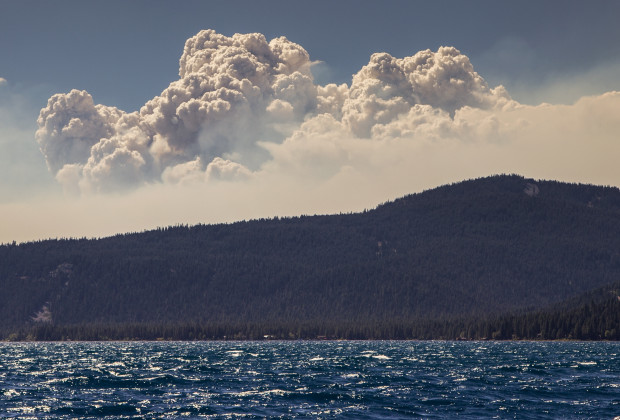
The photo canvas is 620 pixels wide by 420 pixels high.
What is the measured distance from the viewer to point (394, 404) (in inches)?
3575

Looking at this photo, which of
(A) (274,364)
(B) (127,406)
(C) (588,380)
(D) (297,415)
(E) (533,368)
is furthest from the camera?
(A) (274,364)

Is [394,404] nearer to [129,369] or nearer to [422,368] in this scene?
[422,368]

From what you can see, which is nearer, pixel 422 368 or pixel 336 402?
pixel 336 402

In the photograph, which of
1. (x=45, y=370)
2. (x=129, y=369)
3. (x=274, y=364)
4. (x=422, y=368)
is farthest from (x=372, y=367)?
(x=45, y=370)

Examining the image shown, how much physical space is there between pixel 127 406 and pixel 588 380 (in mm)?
58855

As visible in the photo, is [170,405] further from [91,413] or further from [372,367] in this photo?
[372,367]

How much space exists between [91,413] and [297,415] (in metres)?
19.2

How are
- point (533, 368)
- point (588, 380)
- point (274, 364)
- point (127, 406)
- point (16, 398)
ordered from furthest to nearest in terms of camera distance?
point (274, 364) → point (533, 368) → point (588, 380) → point (16, 398) → point (127, 406)

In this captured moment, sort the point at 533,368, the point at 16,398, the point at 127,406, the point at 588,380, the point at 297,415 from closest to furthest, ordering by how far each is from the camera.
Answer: the point at 297,415
the point at 127,406
the point at 16,398
the point at 588,380
the point at 533,368

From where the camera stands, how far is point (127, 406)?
8944cm

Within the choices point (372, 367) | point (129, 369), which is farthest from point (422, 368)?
point (129, 369)

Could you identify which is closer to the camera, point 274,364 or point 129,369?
point 129,369

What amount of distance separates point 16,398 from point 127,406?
590 inches

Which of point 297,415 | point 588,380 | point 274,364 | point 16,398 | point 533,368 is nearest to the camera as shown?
point 297,415
